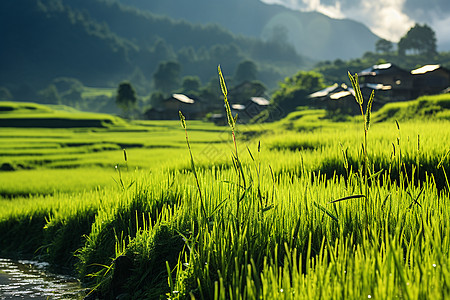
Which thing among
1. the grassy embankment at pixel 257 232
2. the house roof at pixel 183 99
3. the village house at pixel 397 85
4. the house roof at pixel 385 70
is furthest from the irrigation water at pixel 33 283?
the house roof at pixel 183 99

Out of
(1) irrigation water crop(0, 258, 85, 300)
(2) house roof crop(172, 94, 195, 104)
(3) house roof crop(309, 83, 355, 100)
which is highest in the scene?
(2) house roof crop(172, 94, 195, 104)

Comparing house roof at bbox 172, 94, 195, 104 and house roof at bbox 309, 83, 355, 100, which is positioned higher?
house roof at bbox 172, 94, 195, 104

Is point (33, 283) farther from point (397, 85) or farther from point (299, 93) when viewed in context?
point (299, 93)

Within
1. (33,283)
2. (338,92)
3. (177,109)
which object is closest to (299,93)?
(338,92)

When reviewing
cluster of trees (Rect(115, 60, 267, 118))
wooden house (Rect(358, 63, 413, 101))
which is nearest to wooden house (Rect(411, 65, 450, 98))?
wooden house (Rect(358, 63, 413, 101))

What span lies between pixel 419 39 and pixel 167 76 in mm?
87529

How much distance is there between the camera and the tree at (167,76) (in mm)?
142125

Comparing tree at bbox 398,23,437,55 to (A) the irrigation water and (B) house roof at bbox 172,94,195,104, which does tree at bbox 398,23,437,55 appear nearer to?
(B) house roof at bbox 172,94,195,104

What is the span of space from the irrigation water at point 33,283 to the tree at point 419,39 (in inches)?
4502

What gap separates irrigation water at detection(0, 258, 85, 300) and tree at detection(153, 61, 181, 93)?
5556 inches

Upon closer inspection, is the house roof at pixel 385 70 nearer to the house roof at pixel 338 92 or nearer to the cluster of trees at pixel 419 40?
the house roof at pixel 338 92

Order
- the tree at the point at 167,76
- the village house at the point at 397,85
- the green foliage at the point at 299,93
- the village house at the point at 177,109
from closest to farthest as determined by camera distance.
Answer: the village house at the point at 397,85, the green foliage at the point at 299,93, the village house at the point at 177,109, the tree at the point at 167,76

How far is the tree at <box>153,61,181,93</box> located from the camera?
466 feet

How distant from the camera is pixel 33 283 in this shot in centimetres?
493
